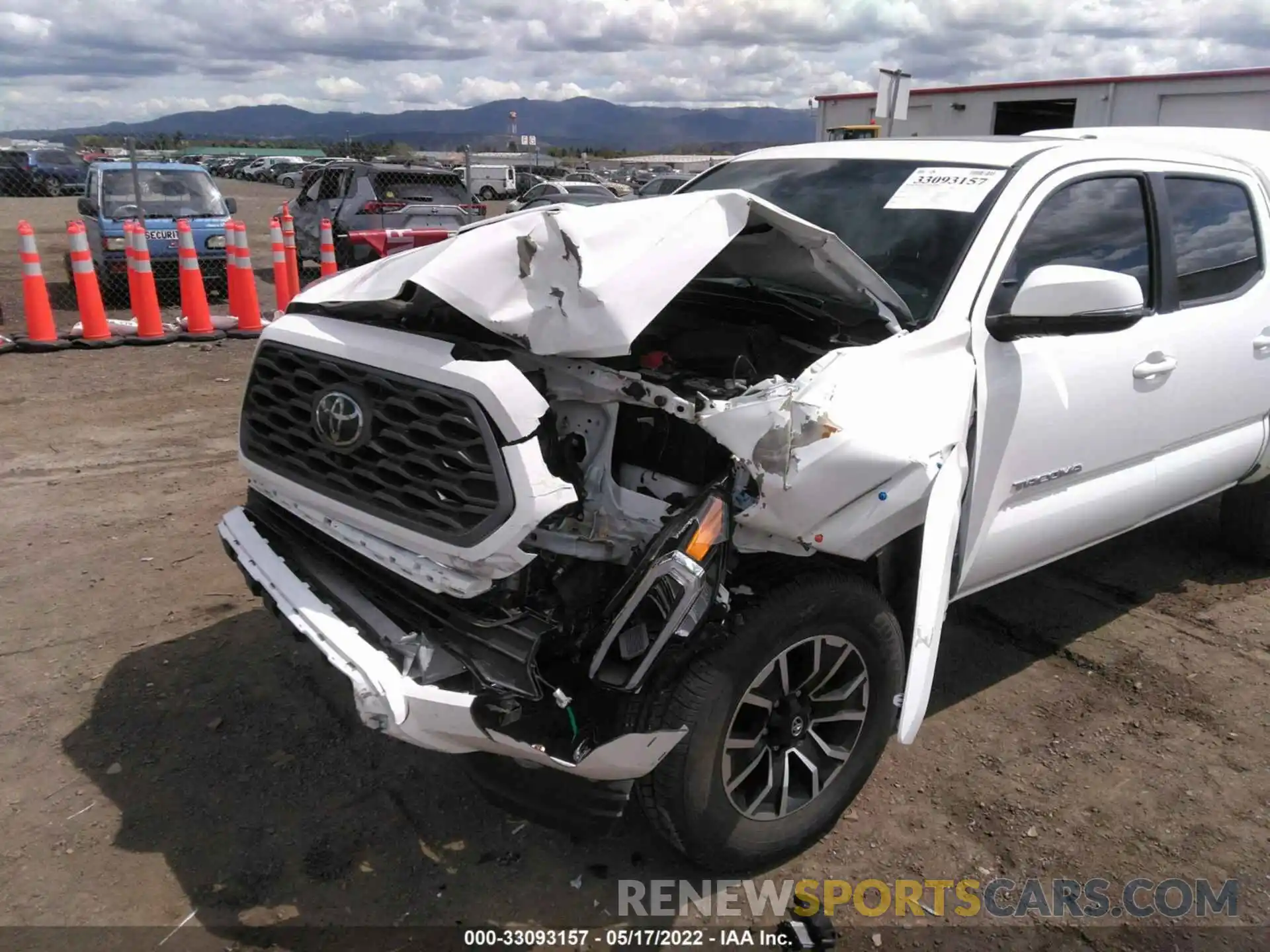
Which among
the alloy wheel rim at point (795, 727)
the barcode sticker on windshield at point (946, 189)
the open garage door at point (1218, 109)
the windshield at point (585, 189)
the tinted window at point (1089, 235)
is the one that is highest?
the open garage door at point (1218, 109)

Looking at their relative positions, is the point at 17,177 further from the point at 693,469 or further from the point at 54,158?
the point at 693,469

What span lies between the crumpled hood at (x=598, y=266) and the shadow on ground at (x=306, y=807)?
1072 millimetres

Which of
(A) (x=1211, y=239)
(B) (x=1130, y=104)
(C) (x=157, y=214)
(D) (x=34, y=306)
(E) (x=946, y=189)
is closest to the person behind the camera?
(E) (x=946, y=189)

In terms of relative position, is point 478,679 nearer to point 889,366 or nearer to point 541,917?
point 541,917

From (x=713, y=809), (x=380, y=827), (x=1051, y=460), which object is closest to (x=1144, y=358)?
(x=1051, y=460)

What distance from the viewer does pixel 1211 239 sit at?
3.93 meters

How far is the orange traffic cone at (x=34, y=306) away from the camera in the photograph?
8.37m

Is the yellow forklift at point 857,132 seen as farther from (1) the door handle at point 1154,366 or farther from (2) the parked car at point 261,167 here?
(2) the parked car at point 261,167

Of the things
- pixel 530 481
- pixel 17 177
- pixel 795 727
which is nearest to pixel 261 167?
pixel 17 177

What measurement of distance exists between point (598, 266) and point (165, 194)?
12.0m

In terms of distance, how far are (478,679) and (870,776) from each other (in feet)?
5.04

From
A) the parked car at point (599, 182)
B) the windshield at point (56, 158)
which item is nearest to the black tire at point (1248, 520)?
the parked car at point (599, 182)

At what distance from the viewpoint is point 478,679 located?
233 cm

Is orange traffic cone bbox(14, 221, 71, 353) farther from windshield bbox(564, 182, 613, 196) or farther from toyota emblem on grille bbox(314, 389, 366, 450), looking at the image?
windshield bbox(564, 182, 613, 196)
